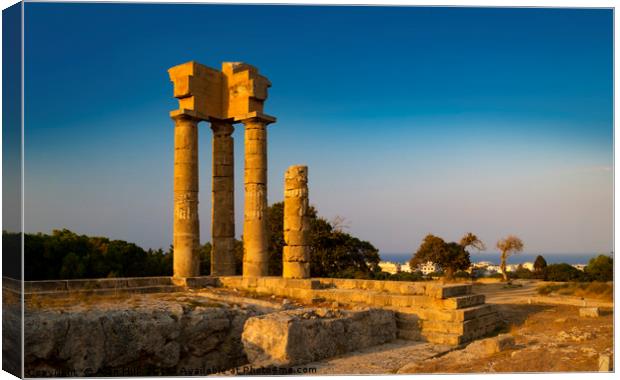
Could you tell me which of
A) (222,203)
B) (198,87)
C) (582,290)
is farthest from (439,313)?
(582,290)

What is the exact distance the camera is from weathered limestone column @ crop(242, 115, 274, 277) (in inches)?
817

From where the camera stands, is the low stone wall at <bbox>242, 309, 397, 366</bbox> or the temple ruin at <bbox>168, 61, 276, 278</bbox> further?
the temple ruin at <bbox>168, 61, 276, 278</bbox>

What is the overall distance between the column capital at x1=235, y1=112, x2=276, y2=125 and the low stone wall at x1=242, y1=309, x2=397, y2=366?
32.4 ft

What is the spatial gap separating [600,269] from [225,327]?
79.1ft

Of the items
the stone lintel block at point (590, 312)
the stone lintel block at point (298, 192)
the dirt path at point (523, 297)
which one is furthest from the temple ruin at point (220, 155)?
the stone lintel block at point (590, 312)

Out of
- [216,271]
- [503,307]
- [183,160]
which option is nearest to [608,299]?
[503,307]

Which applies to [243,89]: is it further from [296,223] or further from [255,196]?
[296,223]

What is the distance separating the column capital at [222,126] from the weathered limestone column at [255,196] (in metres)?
1.19

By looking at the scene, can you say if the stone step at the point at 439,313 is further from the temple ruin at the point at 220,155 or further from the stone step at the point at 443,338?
the temple ruin at the point at 220,155

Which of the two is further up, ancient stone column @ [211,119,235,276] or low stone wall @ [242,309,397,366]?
ancient stone column @ [211,119,235,276]

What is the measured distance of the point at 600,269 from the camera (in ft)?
98.5

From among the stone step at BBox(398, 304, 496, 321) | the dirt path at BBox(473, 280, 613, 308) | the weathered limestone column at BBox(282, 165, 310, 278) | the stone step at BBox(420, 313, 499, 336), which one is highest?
the weathered limestone column at BBox(282, 165, 310, 278)

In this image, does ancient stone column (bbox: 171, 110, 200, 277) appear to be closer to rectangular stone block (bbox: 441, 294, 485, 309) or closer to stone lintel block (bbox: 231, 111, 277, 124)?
stone lintel block (bbox: 231, 111, 277, 124)

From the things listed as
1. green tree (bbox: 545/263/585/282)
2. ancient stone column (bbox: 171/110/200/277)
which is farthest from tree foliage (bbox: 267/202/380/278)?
ancient stone column (bbox: 171/110/200/277)
